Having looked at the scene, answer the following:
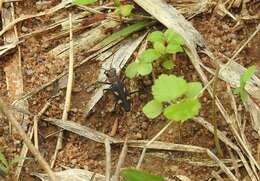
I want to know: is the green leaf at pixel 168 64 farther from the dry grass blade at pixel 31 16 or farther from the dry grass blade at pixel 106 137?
the dry grass blade at pixel 31 16

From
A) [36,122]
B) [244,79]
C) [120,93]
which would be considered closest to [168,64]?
[120,93]

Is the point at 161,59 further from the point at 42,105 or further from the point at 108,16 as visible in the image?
the point at 42,105

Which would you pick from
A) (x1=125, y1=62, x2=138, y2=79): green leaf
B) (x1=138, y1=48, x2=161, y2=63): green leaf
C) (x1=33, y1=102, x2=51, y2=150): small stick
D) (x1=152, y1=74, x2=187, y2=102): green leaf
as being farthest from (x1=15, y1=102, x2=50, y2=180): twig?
(x1=152, y1=74, x2=187, y2=102): green leaf

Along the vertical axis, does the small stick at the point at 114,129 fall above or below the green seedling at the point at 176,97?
below

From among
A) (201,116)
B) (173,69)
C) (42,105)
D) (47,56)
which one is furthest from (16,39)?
(201,116)

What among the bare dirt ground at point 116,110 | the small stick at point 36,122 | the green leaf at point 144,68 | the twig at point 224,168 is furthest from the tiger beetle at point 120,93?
the twig at point 224,168

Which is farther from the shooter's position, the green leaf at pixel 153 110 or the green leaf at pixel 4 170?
the green leaf at pixel 4 170
